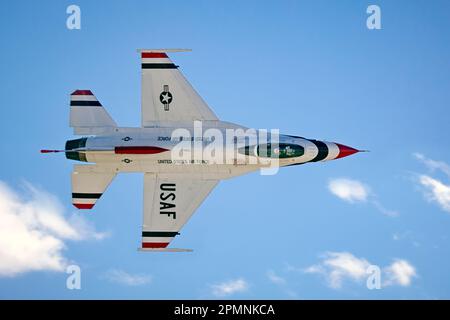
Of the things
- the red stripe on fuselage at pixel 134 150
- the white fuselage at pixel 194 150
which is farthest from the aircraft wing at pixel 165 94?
the red stripe on fuselage at pixel 134 150

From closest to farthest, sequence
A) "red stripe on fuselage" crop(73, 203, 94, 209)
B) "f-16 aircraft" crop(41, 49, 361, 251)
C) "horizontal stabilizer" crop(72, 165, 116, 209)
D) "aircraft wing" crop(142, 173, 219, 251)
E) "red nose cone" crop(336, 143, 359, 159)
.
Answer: "f-16 aircraft" crop(41, 49, 361, 251)
"horizontal stabilizer" crop(72, 165, 116, 209)
"aircraft wing" crop(142, 173, 219, 251)
"red stripe on fuselage" crop(73, 203, 94, 209)
"red nose cone" crop(336, 143, 359, 159)

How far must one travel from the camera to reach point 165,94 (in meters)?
30.9

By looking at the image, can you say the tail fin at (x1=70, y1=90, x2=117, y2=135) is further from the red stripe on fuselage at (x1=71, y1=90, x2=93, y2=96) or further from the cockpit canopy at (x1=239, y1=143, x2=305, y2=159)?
the cockpit canopy at (x1=239, y1=143, x2=305, y2=159)

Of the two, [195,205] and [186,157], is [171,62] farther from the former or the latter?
[195,205]

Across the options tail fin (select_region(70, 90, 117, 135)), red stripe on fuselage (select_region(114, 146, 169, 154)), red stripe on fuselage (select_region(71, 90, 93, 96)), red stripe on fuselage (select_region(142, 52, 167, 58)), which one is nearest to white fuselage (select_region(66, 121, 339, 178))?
red stripe on fuselage (select_region(114, 146, 169, 154))

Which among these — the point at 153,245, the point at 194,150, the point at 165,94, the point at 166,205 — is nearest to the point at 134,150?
the point at 194,150

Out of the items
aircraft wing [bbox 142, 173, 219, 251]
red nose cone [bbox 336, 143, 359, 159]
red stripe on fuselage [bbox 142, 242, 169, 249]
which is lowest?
red stripe on fuselage [bbox 142, 242, 169, 249]

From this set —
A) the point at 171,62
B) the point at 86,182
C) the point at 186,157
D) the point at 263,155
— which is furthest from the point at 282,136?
the point at 86,182

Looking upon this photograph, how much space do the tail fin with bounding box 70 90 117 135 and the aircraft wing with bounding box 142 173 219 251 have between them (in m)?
3.33

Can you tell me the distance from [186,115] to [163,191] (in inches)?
159

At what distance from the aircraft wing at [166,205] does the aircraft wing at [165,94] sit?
3.10 metres

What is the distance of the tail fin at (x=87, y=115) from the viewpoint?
30.2 metres

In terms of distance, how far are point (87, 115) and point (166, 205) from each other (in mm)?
6041

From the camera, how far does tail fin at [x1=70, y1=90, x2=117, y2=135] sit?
30.2 metres
